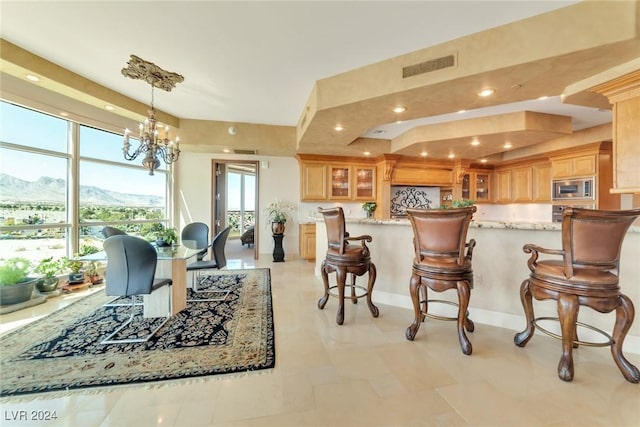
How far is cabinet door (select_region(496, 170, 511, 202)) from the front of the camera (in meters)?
6.07

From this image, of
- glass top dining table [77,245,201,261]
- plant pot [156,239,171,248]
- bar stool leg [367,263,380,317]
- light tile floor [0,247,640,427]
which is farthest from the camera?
plant pot [156,239,171,248]

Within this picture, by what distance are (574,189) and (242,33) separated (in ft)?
20.0

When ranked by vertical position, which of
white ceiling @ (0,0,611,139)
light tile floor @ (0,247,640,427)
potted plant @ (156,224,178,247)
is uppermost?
white ceiling @ (0,0,611,139)

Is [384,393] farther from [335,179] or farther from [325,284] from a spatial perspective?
[335,179]

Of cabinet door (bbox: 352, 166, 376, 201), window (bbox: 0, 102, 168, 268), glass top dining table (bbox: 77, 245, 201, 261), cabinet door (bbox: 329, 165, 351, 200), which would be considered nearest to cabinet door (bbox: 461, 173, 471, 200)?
cabinet door (bbox: 352, 166, 376, 201)

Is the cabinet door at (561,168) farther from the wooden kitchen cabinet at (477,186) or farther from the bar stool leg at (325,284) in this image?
the bar stool leg at (325,284)

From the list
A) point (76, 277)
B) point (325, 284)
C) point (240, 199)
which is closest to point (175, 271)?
point (325, 284)

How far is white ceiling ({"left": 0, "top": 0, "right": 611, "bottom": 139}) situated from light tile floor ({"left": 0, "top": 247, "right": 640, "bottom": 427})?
2.80 meters

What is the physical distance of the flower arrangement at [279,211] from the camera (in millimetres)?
5508

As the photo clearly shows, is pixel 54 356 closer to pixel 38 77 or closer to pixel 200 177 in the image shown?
pixel 38 77

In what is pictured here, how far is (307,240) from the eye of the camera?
548cm

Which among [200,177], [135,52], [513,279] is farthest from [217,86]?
[513,279]

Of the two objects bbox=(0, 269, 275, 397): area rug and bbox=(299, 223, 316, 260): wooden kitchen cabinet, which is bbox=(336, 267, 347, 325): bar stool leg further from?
bbox=(299, 223, 316, 260): wooden kitchen cabinet

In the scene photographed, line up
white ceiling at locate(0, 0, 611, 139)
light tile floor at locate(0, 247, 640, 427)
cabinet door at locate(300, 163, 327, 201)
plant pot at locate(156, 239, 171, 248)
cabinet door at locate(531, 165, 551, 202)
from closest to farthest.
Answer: light tile floor at locate(0, 247, 640, 427) < white ceiling at locate(0, 0, 611, 139) < plant pot at locate(156, 239, 171, 248) < cabinet door at locate(531, 165, 551, 202) < cabinet door at locate(300, 163, 327, 201)
